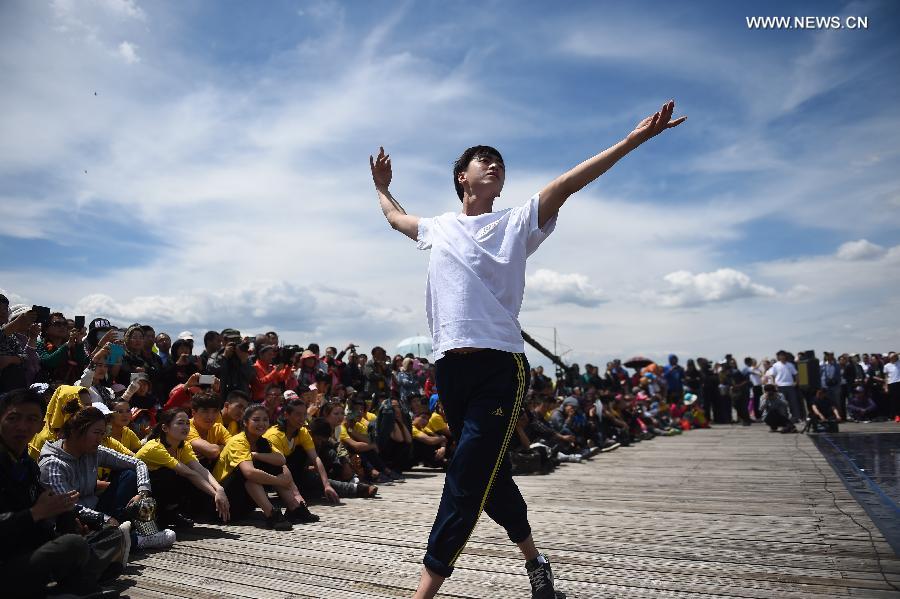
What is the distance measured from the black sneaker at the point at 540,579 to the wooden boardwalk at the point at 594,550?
0.38m

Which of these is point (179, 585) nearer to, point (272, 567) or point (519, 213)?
point (272, 567)

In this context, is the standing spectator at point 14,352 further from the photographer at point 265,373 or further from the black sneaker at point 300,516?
the photographer at point 265,373

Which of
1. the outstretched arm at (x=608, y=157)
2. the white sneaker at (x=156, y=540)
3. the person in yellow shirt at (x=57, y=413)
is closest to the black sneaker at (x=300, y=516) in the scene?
the white sneaker at (x=156, y=540)

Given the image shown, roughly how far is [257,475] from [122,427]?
1.16 m

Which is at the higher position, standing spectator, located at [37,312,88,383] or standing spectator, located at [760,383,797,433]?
standing spectator, located at [37,312,88,383]

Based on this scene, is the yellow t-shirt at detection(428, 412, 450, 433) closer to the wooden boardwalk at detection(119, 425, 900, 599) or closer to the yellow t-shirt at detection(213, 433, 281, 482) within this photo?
the wooden boardwalk at detection(119, 425, 900, 599)

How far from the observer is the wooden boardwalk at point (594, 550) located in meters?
3.22

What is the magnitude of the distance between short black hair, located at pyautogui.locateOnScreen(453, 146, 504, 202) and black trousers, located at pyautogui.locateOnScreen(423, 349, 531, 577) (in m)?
0.76

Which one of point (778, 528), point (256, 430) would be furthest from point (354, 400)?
point (778, 528)

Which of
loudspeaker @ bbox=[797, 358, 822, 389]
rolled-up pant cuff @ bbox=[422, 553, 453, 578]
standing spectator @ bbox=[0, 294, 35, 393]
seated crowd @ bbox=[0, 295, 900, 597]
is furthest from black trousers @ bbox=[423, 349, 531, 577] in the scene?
loudspeaker @ bbox=[797, 358, 822, 389]

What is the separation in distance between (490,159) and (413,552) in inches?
100

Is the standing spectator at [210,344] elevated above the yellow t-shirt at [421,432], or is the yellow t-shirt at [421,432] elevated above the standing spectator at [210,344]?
the standing spectator at [210,344]

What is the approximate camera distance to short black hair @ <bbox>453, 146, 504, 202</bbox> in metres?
2.65

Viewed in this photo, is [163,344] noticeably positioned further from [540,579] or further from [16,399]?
[540,579]
